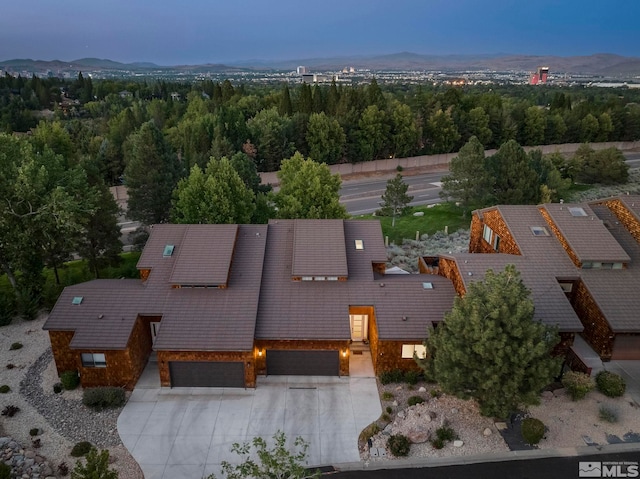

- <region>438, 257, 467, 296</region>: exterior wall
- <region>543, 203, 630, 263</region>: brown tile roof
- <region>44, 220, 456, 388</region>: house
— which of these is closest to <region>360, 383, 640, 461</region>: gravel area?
<region>44, 220, 456, 388</region>: house

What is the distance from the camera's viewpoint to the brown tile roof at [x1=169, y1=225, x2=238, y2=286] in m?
24.2

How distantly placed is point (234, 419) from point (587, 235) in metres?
21.6

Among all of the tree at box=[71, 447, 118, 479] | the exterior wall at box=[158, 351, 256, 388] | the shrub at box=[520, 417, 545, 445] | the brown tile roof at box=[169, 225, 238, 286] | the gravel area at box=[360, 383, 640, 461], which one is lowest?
the gravel area at box=[360, 383, 640, 461]

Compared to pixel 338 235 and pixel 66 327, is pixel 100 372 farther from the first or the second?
pixel 338 235

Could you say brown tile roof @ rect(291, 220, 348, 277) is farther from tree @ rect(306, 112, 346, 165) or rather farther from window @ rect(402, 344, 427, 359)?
tree @ rect(306, 112, 346, 165)

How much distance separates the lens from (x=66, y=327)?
889 inches

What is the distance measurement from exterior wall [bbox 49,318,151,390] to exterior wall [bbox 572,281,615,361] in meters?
23.3

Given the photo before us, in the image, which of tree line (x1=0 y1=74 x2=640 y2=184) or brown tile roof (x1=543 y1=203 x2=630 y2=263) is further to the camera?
tree line (x1=0 y1=74 x2=640 y2=184)

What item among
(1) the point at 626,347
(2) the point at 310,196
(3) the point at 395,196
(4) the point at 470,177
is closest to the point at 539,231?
(1) the point at 626,347

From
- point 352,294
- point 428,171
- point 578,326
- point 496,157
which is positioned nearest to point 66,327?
point 352,294

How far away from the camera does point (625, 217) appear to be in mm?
28609

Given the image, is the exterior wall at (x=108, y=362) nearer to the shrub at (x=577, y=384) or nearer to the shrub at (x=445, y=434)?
the shrub at (x=445, y=434)

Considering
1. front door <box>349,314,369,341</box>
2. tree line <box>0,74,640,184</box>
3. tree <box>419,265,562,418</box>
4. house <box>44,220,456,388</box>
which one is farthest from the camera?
tree line <box>0,74,640,184</box>

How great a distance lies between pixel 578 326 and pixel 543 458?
7242 mm
